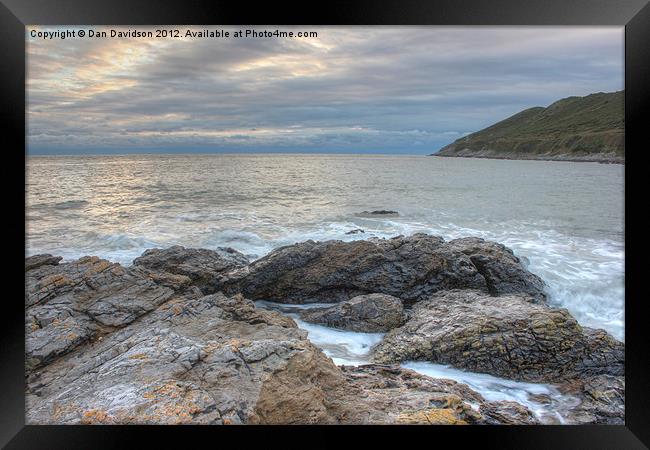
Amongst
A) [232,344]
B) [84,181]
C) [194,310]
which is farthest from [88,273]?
[84,181]

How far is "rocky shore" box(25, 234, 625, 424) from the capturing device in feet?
13.7

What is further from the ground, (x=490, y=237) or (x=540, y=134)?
(x=540, y=134)

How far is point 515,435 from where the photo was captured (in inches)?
173

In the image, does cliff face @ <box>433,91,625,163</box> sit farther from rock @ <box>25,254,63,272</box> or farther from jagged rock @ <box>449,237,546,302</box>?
rock @ <box>25,254,63,272</box>

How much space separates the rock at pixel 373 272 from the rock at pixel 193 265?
37cm

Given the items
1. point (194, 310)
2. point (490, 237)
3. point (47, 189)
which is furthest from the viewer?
point (47, 189)

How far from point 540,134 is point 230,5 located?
88842 millimetres

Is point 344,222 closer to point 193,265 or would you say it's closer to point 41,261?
point 193,265

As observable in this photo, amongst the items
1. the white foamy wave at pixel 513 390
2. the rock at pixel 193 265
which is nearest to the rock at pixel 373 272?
the rock at pixel 193 265

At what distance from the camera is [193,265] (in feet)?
31.4

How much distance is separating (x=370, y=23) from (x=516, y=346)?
5040 millimetres

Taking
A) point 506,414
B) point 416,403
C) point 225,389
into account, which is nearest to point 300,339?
point 225,389

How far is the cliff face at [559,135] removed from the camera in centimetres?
5851

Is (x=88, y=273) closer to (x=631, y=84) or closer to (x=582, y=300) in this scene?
(x=631, y=84)
